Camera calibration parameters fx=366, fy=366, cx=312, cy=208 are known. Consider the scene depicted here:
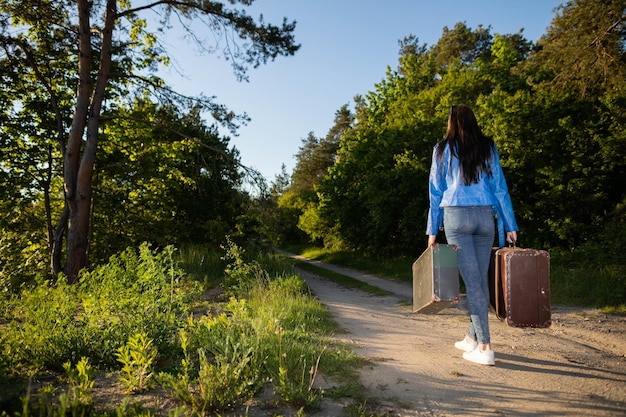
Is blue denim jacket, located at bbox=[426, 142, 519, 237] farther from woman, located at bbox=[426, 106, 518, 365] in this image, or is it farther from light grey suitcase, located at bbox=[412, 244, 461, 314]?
light grey suitcase, located at bbox=[412, 244, 461, 314]

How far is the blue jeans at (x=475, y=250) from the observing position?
3.18 metres

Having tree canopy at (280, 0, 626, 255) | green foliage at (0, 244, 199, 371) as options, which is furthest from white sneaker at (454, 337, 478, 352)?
tree canopy at (280, 0, 626, 255)

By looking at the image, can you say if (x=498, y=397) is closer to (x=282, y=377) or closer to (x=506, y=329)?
(x=282, y=377)

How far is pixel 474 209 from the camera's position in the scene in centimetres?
321

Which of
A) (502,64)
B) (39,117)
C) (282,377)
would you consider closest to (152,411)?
(282,377)

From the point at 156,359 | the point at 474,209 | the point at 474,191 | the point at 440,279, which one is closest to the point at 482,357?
the point at 440,279

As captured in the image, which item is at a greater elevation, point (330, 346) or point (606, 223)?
point (606, 223)

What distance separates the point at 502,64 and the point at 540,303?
59.0 ft

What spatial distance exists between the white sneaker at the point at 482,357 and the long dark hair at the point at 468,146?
151 cm

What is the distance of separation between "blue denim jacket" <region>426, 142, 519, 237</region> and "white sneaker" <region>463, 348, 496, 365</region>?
1099 millimetres

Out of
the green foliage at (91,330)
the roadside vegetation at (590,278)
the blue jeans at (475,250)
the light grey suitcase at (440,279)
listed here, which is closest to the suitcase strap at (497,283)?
the blue jeans at (475,250)

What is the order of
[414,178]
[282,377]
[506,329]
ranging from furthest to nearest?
1. [414,178]
2. [506,329]
3. [282,377]

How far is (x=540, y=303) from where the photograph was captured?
3.02 m

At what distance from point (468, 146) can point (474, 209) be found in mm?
575
